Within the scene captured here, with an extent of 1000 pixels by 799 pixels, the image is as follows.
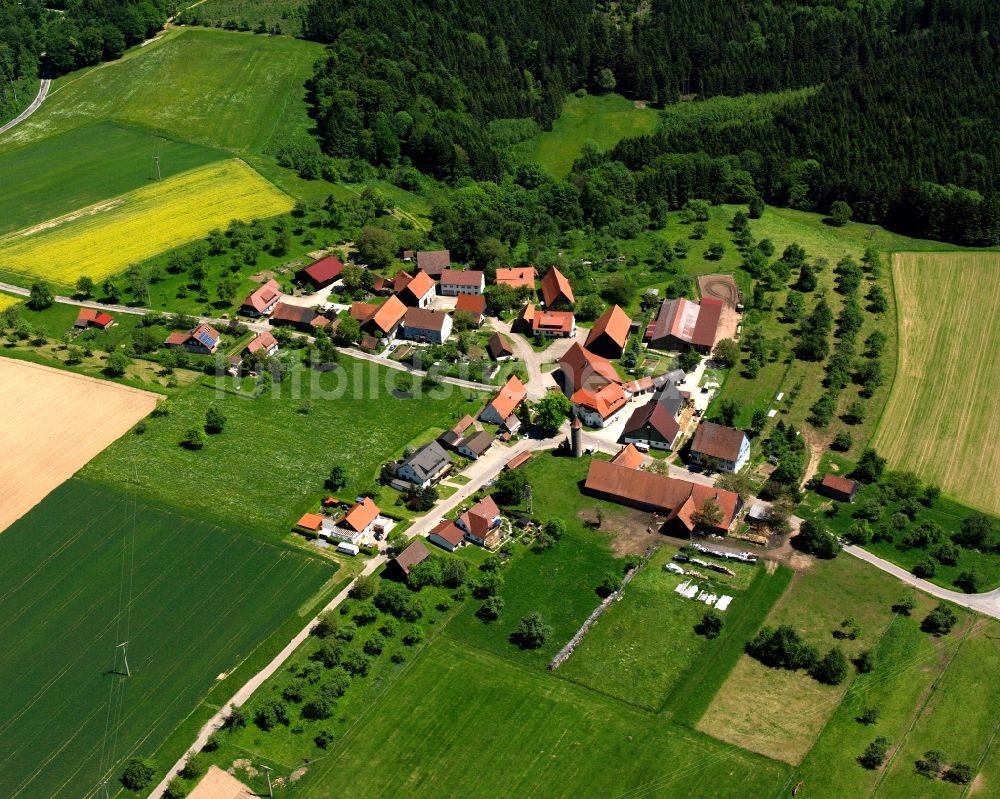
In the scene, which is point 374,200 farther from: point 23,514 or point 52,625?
point 52,625

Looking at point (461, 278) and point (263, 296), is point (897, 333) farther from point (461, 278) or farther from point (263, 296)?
point (263, 296)

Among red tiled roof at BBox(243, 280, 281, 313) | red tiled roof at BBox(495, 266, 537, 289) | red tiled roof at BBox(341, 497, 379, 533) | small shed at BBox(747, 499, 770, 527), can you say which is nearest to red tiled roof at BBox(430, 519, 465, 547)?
red tiled roof at BBox(341, 497, 379, 533)

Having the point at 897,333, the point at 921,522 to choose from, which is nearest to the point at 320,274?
the point at 897,333

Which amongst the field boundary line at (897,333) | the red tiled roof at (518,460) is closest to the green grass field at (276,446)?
the red tiled roof at (518,460)

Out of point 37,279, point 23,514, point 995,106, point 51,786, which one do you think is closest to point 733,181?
point 995,106

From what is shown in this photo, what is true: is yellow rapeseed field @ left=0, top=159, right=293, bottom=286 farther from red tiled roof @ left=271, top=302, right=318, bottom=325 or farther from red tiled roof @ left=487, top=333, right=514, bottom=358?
red tiled roof @ left=487, top=333, right=514, bottom=358

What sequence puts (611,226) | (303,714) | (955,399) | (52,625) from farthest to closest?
(611,226) → (955,399) → (52,625) → (303,714)
